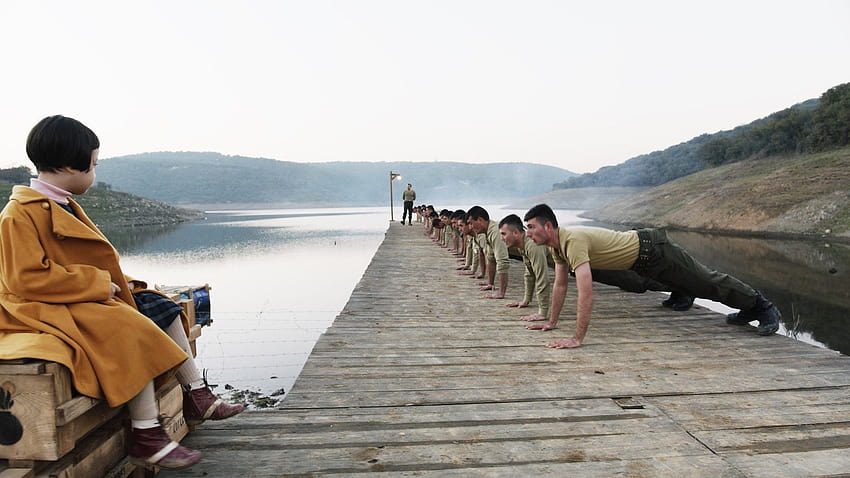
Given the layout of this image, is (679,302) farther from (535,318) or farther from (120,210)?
(120,210)

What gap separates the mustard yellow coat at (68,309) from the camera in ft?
5.99

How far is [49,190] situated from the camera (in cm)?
206

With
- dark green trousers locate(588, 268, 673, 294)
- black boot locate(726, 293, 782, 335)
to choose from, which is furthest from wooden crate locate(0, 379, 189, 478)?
dark green trousers locate(588, 268, 673, 294)

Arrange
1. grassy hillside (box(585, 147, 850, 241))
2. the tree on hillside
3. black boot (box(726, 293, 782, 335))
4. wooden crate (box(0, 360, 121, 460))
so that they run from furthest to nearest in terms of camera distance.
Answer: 1. the tree on hillside
2. grassy hillside (box(585, 147, 850, 241))
3. black boot (box(726, 293, 782, 335))
4. wooden crate (box(0, 360, 121, 460))

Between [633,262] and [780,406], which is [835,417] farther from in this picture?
[633,262]

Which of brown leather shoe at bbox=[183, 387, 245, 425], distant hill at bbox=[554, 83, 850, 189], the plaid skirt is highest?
distant hill at bbox=[554, 83, 850, 189]

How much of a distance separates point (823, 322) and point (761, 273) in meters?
5.78

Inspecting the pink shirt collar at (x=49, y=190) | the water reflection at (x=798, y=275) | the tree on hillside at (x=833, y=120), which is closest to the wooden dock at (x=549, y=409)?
the pink shirt collar at (x=49, y=190)

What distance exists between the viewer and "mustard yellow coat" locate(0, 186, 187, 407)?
1.83 meters

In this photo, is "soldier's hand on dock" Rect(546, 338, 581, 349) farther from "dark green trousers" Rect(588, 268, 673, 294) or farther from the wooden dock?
"dark green trousers" Rect(588, 268, 673, 294)

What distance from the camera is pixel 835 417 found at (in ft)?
9.08

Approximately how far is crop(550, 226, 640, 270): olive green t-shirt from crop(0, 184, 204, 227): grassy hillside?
49.2m

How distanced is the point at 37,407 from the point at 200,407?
0.91 metres

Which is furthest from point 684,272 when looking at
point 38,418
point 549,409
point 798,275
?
point 798,275
